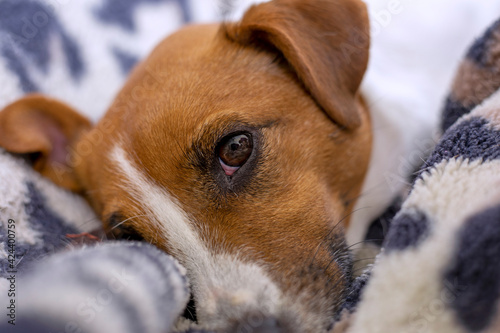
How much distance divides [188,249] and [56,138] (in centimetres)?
106

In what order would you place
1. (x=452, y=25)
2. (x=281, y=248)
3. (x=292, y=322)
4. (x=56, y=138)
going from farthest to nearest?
(x=452, y=25) → (x=56, y=138) → (x=281, y=248) → (x=292, y=322)

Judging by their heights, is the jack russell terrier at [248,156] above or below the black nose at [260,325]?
above

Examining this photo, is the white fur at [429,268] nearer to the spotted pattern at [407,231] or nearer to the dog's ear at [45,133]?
the spotted pattern at [407,231]

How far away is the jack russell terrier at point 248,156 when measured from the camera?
1.23m

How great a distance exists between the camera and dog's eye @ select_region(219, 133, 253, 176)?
133 centimetres

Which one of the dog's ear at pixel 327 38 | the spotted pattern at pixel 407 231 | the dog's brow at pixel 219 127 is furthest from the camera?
the dog's ear at pixel 327 38

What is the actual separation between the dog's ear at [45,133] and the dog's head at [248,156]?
10 mm

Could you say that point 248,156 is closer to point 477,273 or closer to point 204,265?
point 204,265

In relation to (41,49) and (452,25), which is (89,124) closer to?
(41,49)

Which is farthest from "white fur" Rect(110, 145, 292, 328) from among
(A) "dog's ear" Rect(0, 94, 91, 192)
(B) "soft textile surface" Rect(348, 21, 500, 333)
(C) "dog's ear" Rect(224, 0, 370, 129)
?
(C) "dog's ear" Rect(224, 0, 370, 129)

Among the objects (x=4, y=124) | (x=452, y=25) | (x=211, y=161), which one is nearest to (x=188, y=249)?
(x=211, y=161)

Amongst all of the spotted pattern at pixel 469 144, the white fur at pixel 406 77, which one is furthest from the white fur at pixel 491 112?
the white fur at pixel 406 77

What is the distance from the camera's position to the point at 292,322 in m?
1.11

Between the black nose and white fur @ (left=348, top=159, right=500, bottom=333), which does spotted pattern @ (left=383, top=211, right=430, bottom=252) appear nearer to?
white fur @ (left=348, top=159, right=500, bottom=333)
